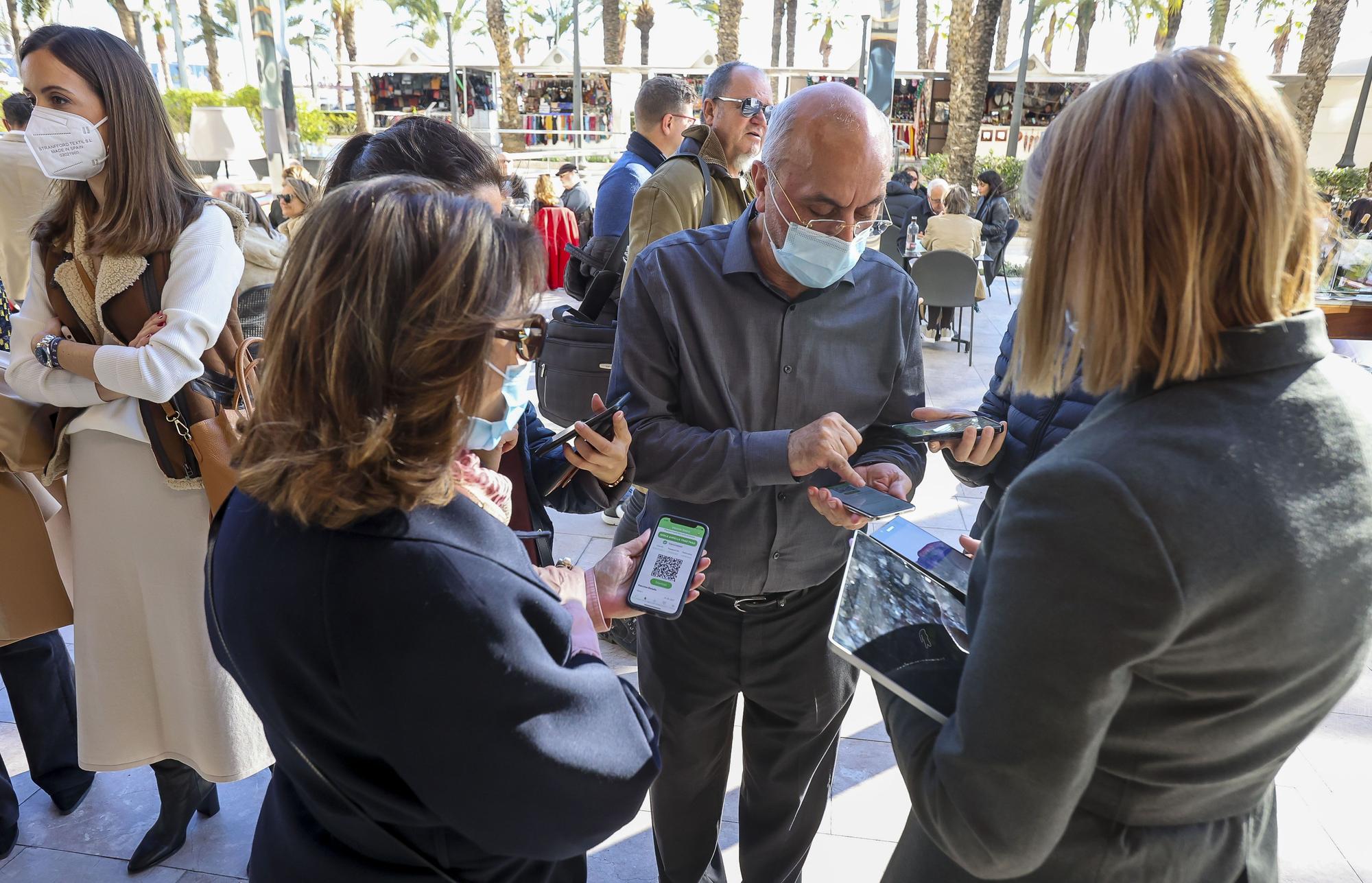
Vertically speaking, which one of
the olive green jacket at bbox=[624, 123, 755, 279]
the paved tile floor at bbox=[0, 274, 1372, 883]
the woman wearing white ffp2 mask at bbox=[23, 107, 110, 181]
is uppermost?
the woman wearing white ffp2 mask at bbox=[23, 107, 110, 181]

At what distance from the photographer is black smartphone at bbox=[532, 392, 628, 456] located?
1.83 metres

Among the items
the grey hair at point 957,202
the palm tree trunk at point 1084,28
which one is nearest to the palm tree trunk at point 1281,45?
the palm tree trunk at point 1084,28

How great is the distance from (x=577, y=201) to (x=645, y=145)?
6522 mm

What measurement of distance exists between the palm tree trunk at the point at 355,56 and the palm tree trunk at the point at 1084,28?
95.2 feet

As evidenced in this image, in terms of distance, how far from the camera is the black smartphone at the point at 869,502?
1698 mm

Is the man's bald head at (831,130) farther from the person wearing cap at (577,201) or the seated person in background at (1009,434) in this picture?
the person wearing cap at (577,201)

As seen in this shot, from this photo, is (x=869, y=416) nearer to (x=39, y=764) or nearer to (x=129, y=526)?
(x=129, y=526)

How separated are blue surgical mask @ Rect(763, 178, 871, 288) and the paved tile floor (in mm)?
1547

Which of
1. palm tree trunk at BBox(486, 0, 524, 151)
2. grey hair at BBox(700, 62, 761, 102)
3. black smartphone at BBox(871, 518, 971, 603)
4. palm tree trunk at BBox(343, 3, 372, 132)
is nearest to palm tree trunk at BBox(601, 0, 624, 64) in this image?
palm tree trunk at BBox(486, 0, 524, 151)

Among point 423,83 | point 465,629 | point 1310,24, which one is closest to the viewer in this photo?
point 465,629

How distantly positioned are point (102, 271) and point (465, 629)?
1.83 metres

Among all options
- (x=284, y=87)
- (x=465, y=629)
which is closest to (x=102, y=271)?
(x=465, y=629)

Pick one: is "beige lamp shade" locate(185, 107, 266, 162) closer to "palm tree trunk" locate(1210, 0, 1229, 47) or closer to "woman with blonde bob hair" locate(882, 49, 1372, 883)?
"woman with blonde bob hair" locate(882, 49, 1372, 883)

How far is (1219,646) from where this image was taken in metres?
0.90
